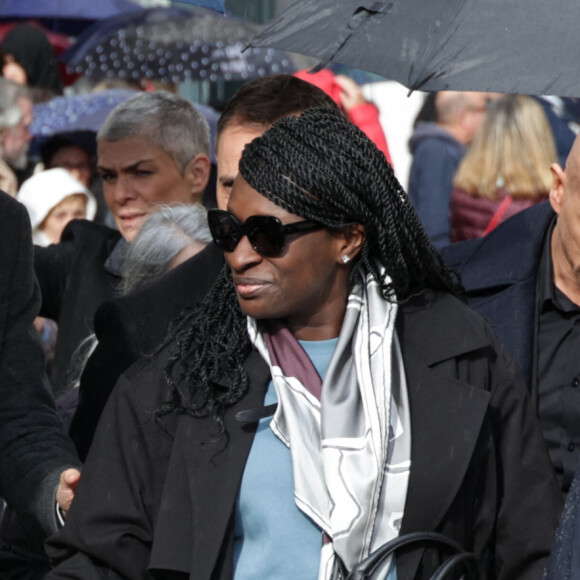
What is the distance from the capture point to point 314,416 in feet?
10.4

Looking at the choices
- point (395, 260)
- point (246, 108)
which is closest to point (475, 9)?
point (395, 260)

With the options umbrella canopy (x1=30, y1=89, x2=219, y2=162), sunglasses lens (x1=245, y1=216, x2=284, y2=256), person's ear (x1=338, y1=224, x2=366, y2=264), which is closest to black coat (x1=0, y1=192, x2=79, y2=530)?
sunglasses lens (x1=245, y1=216, x2=284, y2=256)

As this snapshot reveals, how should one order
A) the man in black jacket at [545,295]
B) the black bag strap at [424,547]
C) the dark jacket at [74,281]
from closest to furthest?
the black bag strap at [424,547] < the man in black jacket at [545,295] < the dark jacket at [74,281]

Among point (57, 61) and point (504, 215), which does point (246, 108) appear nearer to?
point (504, 215)

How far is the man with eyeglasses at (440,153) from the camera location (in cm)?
820

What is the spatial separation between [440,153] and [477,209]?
1.05m

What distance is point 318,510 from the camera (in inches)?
121

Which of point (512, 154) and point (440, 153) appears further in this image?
point (440, 153)

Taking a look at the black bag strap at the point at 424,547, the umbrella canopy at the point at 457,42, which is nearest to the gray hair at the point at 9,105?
the umbrella canopy at the point at 457,42

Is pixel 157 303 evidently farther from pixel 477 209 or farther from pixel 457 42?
pixel 477 209

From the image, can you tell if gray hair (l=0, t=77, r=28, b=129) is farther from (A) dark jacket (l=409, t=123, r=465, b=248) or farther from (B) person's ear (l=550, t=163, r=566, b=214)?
(B) person's ear (l=550, t=163, r=566, b=214)

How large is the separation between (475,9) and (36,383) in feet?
4.92

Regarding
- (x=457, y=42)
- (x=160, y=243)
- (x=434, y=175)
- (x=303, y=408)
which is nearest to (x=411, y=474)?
(x=303, y=408)

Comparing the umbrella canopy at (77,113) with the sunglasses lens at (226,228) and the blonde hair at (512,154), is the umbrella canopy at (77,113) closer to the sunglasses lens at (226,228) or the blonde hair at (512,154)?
the blonde hair at (512,154)
